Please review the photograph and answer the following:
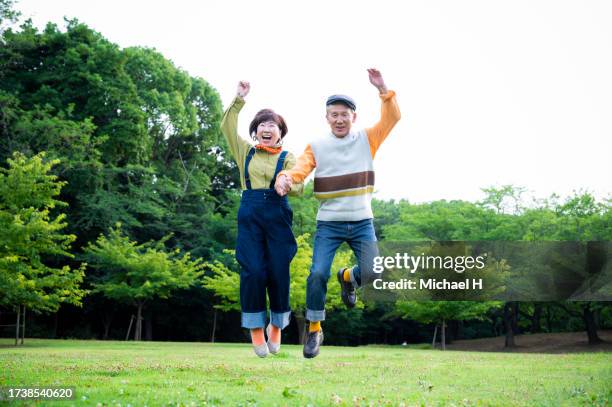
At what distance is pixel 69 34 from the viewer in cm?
3725

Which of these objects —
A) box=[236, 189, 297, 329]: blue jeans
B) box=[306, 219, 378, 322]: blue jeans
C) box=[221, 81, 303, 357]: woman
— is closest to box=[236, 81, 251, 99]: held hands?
box=[221, 81, 303, 357]: woman

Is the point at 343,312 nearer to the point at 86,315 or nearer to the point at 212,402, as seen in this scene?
the point at 86,315

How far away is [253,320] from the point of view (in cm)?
639

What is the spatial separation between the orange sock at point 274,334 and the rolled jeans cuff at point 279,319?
0.03 m

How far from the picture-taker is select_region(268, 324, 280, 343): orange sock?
6.32 m

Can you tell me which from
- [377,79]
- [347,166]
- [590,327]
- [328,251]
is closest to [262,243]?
[328,251]

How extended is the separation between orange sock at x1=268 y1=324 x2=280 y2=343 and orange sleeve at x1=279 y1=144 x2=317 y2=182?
146 centimetres

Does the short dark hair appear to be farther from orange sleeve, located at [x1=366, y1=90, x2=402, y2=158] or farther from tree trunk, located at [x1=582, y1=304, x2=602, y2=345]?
tree trunk, located at [x1=582, y1=304, x2=602, y2=345]

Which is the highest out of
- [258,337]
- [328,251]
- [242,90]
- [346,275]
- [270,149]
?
[242,90]

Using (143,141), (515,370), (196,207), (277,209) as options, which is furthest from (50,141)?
(277,209)

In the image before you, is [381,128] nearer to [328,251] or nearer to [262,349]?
[328,251]

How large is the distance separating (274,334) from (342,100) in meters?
2.27

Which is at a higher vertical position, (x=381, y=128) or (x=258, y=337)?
(x=381, y=128)

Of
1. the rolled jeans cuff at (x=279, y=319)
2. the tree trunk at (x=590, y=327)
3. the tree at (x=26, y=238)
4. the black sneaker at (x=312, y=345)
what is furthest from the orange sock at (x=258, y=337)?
the tree trunk at (x=590, y=327)
